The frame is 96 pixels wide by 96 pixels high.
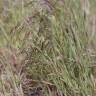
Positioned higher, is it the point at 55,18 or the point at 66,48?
the point at 55,18

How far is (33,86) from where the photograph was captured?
204 centimetres

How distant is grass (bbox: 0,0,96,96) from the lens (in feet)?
6.12

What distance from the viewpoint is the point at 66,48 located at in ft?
6.27

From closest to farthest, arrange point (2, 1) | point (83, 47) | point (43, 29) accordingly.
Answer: point (83, 47)
point (43, 29)
point (2, 1)

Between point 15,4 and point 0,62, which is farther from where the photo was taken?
point 15,4

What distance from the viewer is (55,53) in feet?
6.32

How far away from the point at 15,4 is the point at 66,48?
990 millimetres

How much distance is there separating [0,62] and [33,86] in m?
0.20

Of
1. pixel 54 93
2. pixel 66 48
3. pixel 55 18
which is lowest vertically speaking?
pixel 54 93

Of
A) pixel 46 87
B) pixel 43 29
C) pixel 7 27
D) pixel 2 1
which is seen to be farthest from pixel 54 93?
pixel 2 1

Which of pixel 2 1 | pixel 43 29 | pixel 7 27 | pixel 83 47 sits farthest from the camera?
pixel 2 1

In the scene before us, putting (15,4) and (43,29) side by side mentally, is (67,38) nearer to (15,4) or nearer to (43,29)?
(43,29)

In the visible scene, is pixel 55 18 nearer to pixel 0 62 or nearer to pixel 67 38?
pixel 67 38

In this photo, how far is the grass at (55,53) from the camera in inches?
73.5
